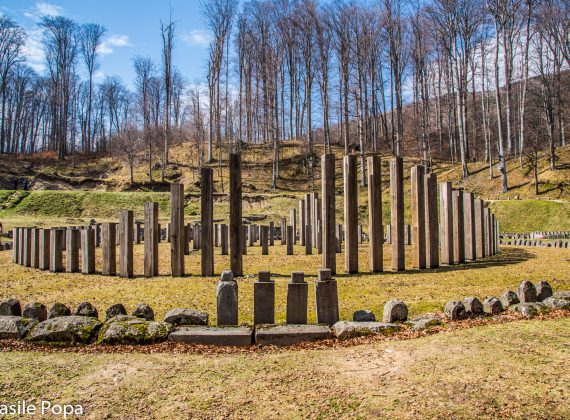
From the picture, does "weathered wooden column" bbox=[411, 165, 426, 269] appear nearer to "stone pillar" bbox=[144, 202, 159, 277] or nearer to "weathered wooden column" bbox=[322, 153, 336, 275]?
"weathered wooden column" bbox=[322, 153, 336, 275]

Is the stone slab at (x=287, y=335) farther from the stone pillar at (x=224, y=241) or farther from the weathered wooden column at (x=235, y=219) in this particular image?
the stone pillar at (x=224, y=241)

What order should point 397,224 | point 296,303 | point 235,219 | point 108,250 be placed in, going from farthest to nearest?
point 397,224, point 108,250, point 235,219, point 296,303

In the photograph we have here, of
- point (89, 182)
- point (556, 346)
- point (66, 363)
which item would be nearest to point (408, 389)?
point (556, 346)

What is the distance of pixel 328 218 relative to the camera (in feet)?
33.0

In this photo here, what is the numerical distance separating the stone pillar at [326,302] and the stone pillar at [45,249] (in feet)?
30.0

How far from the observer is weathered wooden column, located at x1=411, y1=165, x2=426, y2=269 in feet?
35.8

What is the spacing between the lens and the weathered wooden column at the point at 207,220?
1020 centimetres

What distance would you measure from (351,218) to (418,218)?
1.80 metres

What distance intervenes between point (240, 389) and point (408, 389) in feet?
4.58

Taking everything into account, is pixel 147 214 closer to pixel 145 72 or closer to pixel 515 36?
pixel 515 36

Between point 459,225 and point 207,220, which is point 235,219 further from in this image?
point 459,225

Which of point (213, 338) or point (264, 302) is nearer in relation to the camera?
point (213, 338)

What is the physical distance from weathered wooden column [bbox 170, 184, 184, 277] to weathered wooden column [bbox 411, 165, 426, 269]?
5634mm

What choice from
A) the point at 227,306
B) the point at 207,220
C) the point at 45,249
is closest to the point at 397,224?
Answer: the point at 207,220
